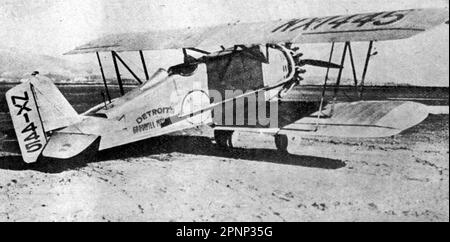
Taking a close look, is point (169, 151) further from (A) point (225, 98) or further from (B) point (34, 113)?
(B) point (34, 113)

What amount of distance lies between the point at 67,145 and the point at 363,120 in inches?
170

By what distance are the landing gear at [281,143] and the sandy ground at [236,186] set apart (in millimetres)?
151

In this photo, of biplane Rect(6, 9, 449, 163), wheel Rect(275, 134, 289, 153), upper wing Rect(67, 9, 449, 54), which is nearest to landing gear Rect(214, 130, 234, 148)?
biplane Rect(6, 9, 449, 163)

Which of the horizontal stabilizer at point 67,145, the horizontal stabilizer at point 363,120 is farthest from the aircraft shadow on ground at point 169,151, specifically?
the horizontal stabilizer at point 363,120

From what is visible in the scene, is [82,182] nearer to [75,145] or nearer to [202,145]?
[75,145]

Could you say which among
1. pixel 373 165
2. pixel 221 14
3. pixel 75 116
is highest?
pixel 221 14

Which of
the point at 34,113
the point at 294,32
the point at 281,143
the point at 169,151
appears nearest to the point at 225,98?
the point at 281,143

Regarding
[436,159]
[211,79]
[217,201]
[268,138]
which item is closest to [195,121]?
[211,79]

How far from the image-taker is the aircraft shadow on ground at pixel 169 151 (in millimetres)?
6219

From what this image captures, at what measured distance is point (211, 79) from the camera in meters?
7.40

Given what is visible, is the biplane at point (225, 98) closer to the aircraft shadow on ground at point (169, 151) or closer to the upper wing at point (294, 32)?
the upper wing at point (294, 32)

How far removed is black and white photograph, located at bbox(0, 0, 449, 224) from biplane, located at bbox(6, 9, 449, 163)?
0.02 meters
